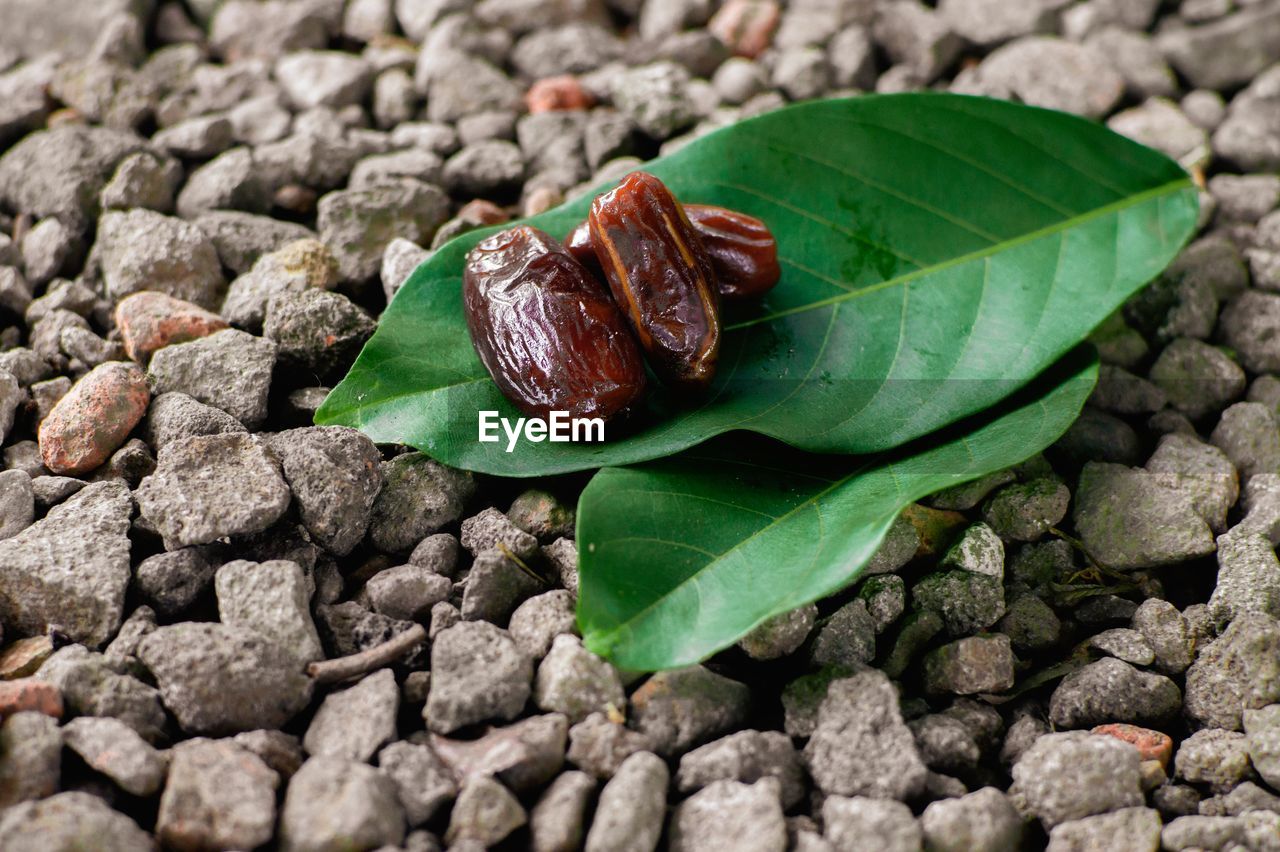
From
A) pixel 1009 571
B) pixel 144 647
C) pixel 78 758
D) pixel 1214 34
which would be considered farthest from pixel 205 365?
pixel 1214 34

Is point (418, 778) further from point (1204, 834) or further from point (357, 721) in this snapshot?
point (1204, 834)

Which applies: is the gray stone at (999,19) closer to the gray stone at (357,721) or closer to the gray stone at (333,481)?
the gray stone at (333,481)

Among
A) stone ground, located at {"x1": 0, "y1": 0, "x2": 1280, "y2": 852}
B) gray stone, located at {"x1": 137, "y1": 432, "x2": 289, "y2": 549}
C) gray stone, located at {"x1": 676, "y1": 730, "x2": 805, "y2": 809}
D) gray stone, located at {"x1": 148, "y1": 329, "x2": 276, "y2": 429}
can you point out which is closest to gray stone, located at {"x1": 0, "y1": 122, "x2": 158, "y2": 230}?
stone ground, located at {"x1": 0, "y1": 0, "x2": 1280, "y2": 852}

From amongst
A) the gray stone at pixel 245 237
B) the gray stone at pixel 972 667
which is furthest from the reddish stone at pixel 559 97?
the gray stone at pixel 972 667

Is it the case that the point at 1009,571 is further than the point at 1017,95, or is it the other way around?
the point at 1017,95

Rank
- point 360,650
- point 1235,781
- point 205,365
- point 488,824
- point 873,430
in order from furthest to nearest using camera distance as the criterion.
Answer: point 205,365 → point 873,430 → point 360,650 → point 1235,781 → point 488,824

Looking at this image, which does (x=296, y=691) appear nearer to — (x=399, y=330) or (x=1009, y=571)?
(x=399, y=330)

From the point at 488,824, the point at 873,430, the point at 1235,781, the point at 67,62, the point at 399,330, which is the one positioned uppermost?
the point at 67,62

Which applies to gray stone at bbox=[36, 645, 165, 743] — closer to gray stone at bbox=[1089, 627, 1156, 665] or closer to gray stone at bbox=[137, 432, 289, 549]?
gray stone at bbox=[137, 432, 289, 549]
